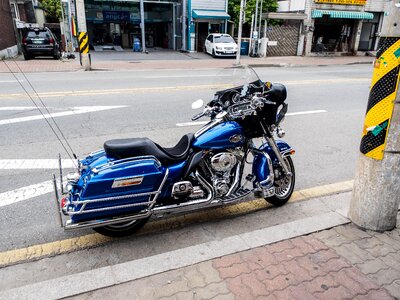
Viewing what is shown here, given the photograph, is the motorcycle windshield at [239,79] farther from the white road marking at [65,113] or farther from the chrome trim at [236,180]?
the white road marking at [65,113]

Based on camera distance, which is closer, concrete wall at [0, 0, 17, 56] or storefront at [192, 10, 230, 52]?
concrete wall at [0, 0, 17, 56]

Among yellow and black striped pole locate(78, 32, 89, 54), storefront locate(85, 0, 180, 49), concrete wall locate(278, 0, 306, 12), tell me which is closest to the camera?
yellow and black striped pole locate(78, 32, 89, 54)

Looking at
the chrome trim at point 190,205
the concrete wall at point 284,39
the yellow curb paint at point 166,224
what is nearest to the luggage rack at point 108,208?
the chrome trim at point 190,205

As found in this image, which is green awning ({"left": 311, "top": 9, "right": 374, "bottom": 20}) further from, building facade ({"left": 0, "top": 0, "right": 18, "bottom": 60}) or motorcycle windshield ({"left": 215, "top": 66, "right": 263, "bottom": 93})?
motorcycle windshield ({"left": 215, "top": 66, "right": 263, "bottom": 93})

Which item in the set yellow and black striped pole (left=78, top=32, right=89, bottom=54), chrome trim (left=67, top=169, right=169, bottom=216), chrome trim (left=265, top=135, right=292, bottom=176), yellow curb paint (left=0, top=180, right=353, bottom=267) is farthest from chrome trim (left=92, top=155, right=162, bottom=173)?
yellow and black striped pole (left=78, top=32, right=89, bottom=54)

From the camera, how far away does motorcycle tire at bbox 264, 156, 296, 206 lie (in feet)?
13.0

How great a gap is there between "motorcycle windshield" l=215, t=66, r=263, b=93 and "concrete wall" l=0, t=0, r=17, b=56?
835 inches

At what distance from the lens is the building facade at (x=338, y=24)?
2603 cm

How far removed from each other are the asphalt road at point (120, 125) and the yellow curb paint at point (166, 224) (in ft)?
0.43

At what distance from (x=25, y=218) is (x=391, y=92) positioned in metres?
3.78

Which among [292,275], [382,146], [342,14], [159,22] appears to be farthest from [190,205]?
[159,22]

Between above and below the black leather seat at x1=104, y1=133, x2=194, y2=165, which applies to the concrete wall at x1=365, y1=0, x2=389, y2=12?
above

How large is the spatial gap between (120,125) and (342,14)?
2502cm

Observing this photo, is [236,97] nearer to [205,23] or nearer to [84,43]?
[84,43]
